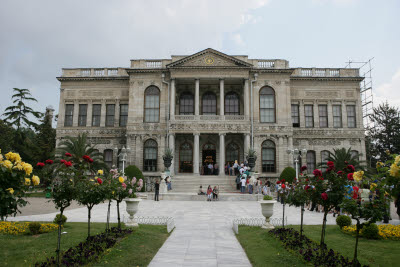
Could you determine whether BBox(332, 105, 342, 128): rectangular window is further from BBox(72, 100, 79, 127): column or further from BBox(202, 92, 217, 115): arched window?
BBox(72, 100, 79, 127): column

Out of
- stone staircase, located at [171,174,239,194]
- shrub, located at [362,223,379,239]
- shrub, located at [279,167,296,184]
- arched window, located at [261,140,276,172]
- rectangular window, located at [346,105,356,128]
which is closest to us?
shrub, located at [362,223,379,239]

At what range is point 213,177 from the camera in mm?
31188

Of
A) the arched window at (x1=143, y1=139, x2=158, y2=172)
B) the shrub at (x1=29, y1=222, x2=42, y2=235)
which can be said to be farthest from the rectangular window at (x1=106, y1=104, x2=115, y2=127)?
the shrub at (x1=29, y1=222, x2=42, y2=235)

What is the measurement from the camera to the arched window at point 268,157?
3453cm

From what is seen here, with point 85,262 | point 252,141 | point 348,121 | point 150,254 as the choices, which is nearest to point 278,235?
point 150,254

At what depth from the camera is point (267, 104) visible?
35.3 meters

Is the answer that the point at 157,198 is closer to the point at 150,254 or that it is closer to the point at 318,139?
the point at 150,254

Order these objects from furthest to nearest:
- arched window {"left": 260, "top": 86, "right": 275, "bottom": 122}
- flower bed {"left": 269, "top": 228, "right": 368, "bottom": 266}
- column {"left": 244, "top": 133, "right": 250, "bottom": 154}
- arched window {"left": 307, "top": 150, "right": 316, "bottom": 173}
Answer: arched window {"left": 307, "top": 150, "right": 316, "bottom": 173} → arched window {"left": 260, "top": 86, "right": 275, "bottom": 122} → column {"left": 244, "top": 133, "right": 250, "bottom": 154} → flower bed {"left": 269, "top": 228, "right": 368, "bottom": 266}

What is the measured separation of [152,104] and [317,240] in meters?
27.9

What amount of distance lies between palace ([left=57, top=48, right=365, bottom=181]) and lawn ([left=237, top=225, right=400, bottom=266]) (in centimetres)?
2111

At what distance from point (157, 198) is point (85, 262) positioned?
1785 centimetres

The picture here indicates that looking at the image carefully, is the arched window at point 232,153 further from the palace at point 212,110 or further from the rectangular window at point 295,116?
the rectangular window at point 295,116

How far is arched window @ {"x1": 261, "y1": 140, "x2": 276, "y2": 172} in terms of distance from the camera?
113 feet

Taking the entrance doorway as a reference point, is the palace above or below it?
above
